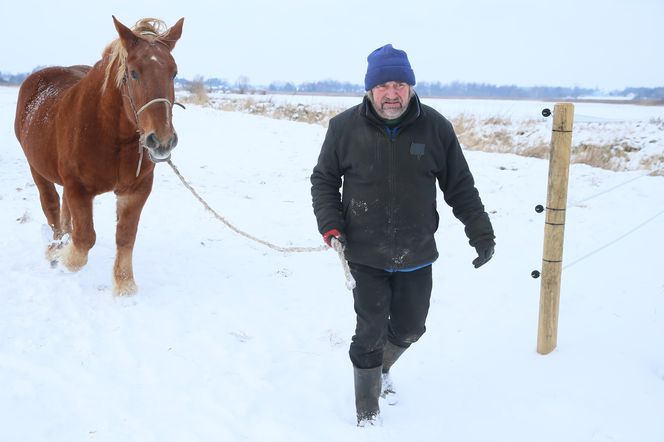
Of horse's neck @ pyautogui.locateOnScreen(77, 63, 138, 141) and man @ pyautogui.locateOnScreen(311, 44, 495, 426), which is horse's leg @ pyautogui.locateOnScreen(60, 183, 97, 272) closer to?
horse's neck @ pyautogui.locateOnScreen(77, 63, 138, 141)

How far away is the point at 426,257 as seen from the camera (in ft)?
8.28

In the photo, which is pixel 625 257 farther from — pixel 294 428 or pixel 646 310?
pixel 294 428

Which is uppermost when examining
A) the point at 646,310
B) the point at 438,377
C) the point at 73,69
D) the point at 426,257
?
the point at 73,69

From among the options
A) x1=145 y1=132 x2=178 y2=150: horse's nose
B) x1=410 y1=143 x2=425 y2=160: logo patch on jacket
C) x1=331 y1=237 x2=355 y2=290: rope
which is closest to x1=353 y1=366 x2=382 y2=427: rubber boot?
x1=331 y1=237 x2=355 y2=290: rope

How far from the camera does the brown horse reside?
3354 millimetres

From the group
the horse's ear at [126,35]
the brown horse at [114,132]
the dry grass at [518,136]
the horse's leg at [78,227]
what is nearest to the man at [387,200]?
the brown horse at [114,132]

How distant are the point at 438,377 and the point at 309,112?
16.0 metres

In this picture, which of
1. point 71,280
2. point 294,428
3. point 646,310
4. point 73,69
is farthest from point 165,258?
point 646,310

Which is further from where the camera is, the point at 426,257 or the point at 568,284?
the point at 568,284

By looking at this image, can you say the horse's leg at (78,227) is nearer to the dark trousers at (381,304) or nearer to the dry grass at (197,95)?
the dark trousers at (381,304)

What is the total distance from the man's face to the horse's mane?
74.6 inches

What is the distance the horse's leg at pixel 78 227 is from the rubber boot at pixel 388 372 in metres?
2.44

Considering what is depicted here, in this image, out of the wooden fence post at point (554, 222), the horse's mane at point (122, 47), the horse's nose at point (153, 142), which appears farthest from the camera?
the horse's mane at point (122, 47)

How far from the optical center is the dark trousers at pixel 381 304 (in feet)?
8.31
